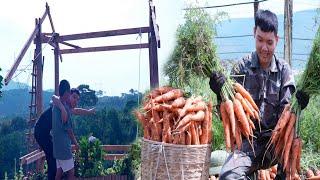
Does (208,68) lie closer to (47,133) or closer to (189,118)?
(189,118)

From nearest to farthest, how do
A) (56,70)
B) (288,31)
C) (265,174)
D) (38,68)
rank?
1. (265,174)
2. (288,31)
3. (38,68)
4. (56,70)

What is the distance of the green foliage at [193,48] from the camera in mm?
3459

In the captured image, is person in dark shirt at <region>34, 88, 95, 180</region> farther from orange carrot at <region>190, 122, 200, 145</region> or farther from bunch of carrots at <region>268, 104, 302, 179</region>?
bunch of carrots at <region>268, 104, 302, 179</region>

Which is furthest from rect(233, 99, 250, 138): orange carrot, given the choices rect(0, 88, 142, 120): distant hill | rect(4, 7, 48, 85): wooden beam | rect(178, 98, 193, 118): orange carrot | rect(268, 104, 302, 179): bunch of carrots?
rect(0, 88, 142, 120): distant hill

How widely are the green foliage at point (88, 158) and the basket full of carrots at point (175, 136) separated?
492 cm

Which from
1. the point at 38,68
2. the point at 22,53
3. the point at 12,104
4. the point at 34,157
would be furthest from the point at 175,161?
the point at 12,104

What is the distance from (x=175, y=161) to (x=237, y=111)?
534 mm

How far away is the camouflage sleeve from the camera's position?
3373 millimetres

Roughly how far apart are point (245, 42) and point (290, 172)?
417 cm

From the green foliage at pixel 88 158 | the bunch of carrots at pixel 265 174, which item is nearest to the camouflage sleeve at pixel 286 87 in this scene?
the bunch of carrots at pixel 265 174

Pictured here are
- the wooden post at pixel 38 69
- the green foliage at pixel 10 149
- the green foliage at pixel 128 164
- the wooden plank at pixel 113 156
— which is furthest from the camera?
the green foliage at pixel 10 149

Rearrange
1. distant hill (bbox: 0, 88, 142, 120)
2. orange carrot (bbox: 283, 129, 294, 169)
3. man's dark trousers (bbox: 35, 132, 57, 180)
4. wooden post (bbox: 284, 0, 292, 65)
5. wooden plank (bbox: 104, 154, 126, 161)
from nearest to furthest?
orange carrot (bbox: 283, 129, 294, 169), wooden post (bbox: 284, 0, 292, 65), man's dark trousers (bbox: 35, 132, 57, 180), wooden plank (bbox: 104, 154, 126, 161), distant hill (bbox: 0, 88, 142, 120)

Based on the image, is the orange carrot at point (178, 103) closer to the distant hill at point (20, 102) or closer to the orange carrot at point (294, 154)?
the orange carrot at point (294, 154)

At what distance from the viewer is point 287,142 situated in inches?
132
